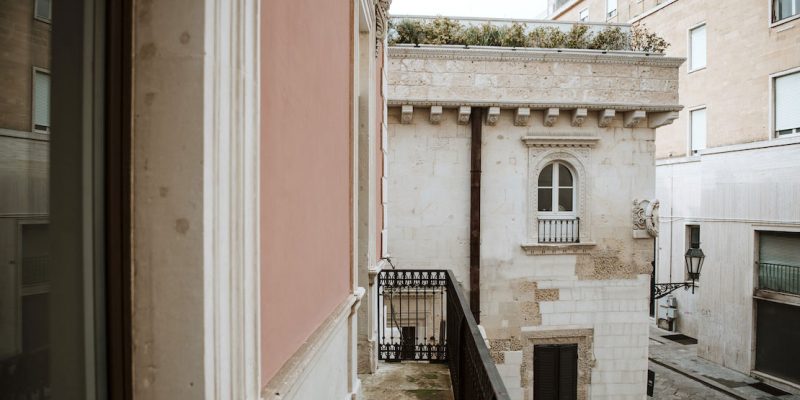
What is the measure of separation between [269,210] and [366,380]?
4.13 m

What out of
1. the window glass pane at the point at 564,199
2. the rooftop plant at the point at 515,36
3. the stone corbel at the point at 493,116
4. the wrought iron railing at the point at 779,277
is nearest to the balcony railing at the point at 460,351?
the window glass pane at the point at 564,199

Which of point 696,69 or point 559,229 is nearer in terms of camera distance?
point 559,229

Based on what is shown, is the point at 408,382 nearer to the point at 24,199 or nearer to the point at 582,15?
the point at 24,199

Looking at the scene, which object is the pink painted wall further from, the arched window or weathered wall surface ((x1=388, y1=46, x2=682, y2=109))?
the arched window

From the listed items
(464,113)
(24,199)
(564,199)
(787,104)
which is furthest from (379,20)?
(787,104)

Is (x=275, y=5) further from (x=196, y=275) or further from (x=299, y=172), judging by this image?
(x=196, y=275)

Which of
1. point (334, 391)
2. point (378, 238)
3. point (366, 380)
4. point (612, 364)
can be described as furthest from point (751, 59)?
point (334, 391)

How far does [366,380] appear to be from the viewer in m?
5.20

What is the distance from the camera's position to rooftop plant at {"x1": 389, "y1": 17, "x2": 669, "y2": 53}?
9.52 metres

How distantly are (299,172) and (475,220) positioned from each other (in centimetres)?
764

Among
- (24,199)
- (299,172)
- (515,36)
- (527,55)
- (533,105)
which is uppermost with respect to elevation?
(515,36)

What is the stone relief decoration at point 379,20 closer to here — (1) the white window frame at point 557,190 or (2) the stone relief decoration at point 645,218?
(1) the white window frame at point 557,190

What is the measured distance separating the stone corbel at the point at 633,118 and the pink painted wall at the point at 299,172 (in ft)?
27.1

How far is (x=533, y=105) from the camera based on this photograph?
→ 9188 millimetres
